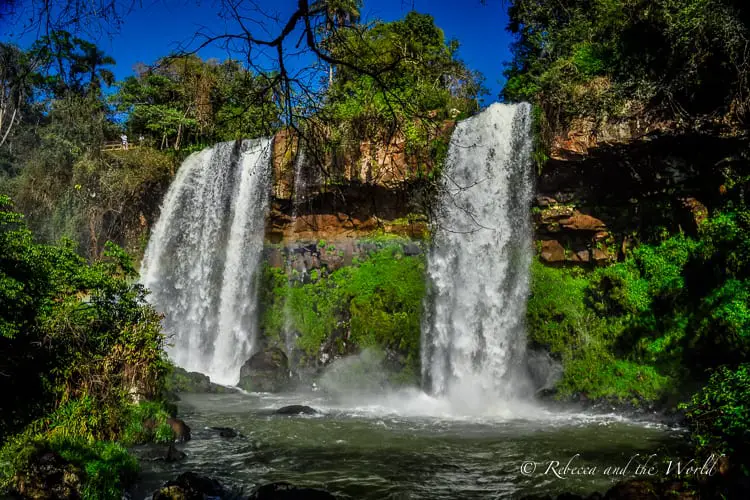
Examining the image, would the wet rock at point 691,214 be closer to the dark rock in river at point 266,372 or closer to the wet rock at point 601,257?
the wet rock at point 601,257

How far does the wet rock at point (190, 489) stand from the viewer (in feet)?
19.0

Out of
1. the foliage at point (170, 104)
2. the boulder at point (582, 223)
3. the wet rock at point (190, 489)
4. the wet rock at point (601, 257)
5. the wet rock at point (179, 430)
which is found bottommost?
the wet rock at point (190, 489)

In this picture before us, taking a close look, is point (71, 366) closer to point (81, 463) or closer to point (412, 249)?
point (81, 463)

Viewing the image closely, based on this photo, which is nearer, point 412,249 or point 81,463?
point 81,463

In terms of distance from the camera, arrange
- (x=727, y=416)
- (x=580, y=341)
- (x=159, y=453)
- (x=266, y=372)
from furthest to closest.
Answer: (x=266, y=372) < (x=580, y=341) < (x=159, y=453) < (x=727, y=416)

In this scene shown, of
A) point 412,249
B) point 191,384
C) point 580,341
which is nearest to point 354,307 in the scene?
point 412,249

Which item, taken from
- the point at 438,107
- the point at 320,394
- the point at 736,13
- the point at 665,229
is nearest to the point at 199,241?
the point at 320,394

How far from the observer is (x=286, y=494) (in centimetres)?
578

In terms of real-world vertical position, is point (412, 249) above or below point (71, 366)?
above

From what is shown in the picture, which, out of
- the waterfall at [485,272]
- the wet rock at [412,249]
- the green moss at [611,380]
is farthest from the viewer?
the wet rock at [412,249]

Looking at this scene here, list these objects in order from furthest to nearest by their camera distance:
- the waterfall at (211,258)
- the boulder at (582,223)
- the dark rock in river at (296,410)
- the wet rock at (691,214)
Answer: the waterfall at (211,258) < the boulder at (582,223) < the wet rock at (691,214) < the dark rock in river at (296,410)

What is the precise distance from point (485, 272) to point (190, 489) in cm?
1033

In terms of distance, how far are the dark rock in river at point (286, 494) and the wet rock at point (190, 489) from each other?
0.48 meters

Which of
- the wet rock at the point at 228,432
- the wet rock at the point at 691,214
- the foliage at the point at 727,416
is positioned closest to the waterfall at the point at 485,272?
the wet rock at the point at 691,214
